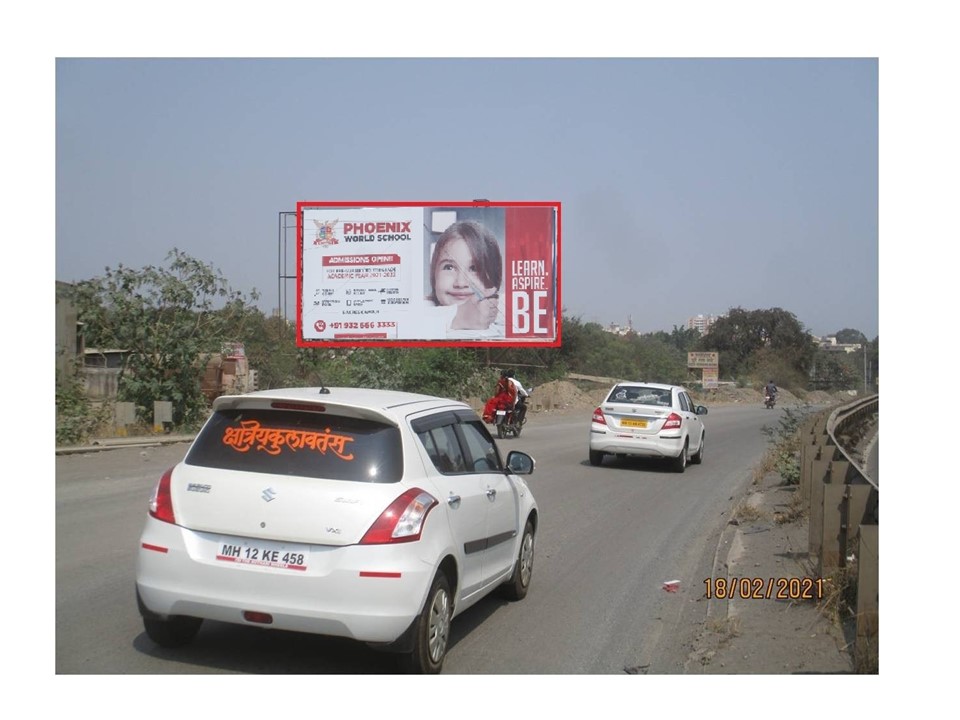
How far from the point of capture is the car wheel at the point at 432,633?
5.27m

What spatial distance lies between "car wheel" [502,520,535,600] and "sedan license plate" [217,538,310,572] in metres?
2.54

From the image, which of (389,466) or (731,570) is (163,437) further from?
(389,466)

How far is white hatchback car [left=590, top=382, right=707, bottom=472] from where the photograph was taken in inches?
683

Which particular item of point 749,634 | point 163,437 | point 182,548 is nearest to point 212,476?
point 182,548

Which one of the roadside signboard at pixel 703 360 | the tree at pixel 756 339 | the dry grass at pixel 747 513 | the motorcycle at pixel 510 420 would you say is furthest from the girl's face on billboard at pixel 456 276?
the tree at pixel 756 339

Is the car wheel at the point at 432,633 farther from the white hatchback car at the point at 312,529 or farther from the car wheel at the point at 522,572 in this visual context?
the car wheel at the point at 522,572

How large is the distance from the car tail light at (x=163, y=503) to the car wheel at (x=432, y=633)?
149 cm

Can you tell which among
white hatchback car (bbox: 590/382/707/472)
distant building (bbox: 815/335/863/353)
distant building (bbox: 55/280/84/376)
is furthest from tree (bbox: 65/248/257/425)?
distant building (bbox: 815/335/863/353)

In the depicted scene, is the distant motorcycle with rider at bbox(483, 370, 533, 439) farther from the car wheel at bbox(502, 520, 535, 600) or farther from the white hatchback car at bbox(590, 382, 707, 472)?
the car wheel at bbox(502, 520, 535, 600)

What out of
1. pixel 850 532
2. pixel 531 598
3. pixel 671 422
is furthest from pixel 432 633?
pixel 671 422

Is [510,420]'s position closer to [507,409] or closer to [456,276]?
[507,409]

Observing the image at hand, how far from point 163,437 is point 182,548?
48.2 ft

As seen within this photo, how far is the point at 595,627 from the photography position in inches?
269
